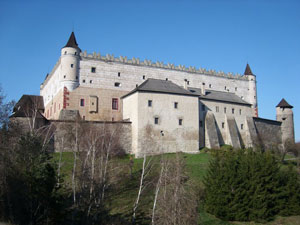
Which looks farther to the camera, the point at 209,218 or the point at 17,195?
the point at 209,218

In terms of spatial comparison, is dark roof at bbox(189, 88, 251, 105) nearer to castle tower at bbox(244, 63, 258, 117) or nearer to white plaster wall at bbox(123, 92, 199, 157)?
castle tower at bbox(244, 63, 258, 117)

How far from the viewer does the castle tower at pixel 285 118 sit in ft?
176

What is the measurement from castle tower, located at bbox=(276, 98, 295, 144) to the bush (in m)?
28.3

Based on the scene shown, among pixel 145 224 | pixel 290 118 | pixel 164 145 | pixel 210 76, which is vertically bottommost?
pixel 145 224

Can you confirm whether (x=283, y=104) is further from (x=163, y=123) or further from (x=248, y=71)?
(x=163, y=123)

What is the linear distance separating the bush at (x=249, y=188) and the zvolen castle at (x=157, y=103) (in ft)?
43.5

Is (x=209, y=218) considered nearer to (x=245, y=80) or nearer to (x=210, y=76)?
(x=210, y=76)

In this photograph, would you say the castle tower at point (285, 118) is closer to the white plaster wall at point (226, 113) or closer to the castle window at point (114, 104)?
the white plaster wall at point (226, 113)

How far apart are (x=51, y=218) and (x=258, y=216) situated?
13.4 m

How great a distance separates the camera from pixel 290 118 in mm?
54812

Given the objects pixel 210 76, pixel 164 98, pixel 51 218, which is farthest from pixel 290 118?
pixel 51 218

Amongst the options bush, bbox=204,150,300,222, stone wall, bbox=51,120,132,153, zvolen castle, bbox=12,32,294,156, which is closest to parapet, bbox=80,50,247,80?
zvolen castle, bbox=12,32,294,156

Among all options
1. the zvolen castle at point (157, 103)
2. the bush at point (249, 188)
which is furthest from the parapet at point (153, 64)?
the bush at point (249, 188)

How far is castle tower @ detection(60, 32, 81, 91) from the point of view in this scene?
142ft
